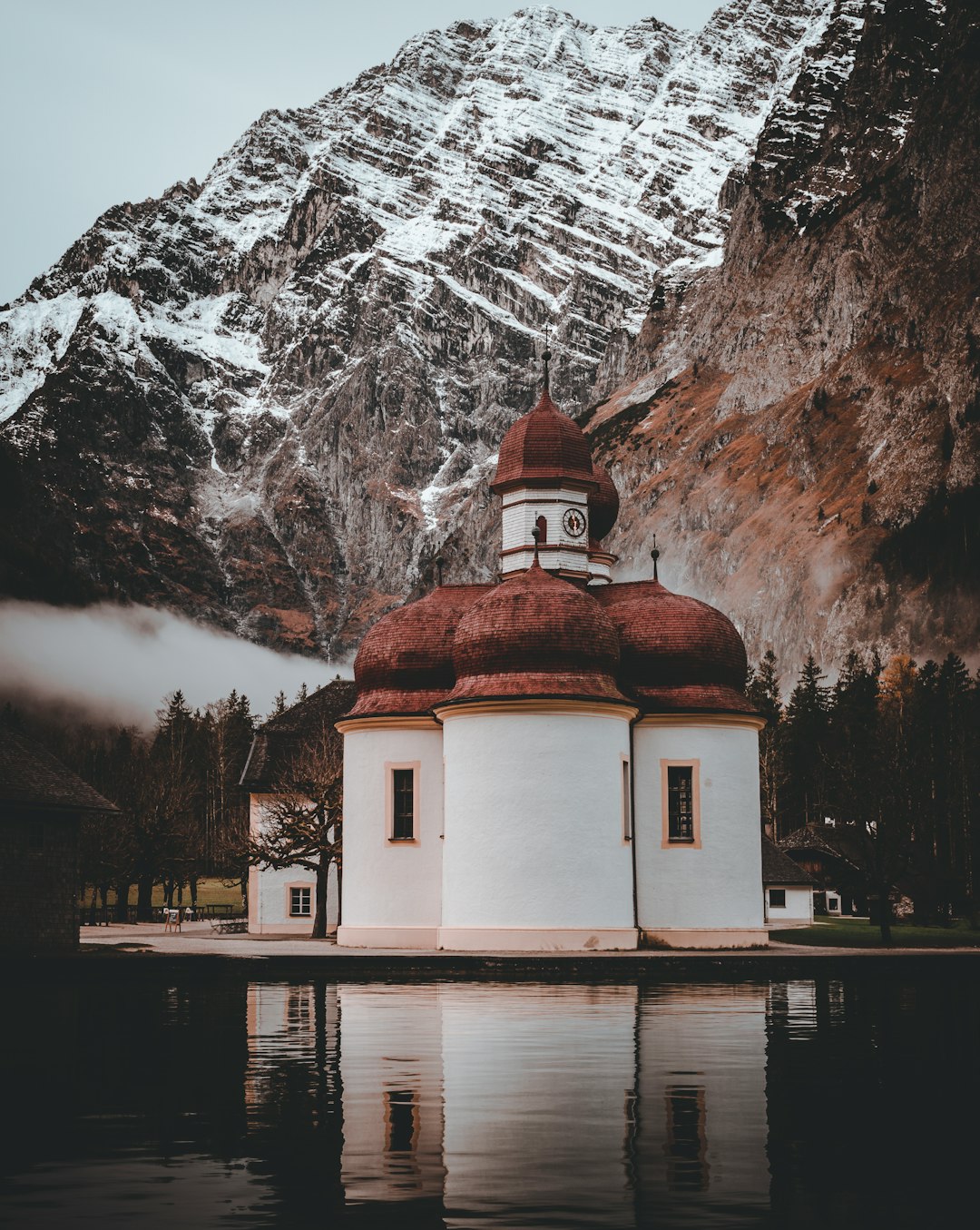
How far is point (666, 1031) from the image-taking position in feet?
62.9

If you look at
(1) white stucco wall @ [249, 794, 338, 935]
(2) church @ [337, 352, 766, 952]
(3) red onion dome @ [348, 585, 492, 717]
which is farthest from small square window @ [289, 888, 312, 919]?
(3) red onion dome @ [348, 585, 492, 717]

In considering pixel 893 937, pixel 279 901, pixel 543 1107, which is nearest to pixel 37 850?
pixel 279 901

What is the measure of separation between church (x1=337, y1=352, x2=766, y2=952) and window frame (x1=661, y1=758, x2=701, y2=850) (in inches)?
1.7

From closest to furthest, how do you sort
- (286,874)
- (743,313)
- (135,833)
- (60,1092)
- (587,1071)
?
(60,1092) < (587,1071) < (286,874) < (135,833) < (743,313)

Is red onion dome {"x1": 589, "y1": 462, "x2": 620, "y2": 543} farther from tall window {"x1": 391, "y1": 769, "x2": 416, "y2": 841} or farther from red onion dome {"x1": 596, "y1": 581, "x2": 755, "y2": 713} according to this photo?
tall window {"x1": 391, "y1": 769, "x2": 416, "y2": 841}

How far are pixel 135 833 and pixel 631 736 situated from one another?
113 ft

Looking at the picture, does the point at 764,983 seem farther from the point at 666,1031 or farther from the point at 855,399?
the point at 855,399

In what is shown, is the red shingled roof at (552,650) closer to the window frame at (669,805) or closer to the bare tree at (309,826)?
the window frame at (669,805)

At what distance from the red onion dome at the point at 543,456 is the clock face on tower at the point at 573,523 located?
864 mm

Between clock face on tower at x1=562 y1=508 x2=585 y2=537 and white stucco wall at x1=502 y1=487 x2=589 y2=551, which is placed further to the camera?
clock face on tower at x1=562 y1=508 x2=585 y2=537

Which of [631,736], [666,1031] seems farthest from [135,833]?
[666,1031]

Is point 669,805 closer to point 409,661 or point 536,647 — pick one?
point 536,647

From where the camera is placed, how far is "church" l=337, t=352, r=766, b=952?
119 feet

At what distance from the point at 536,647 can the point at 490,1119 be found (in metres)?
25.1
